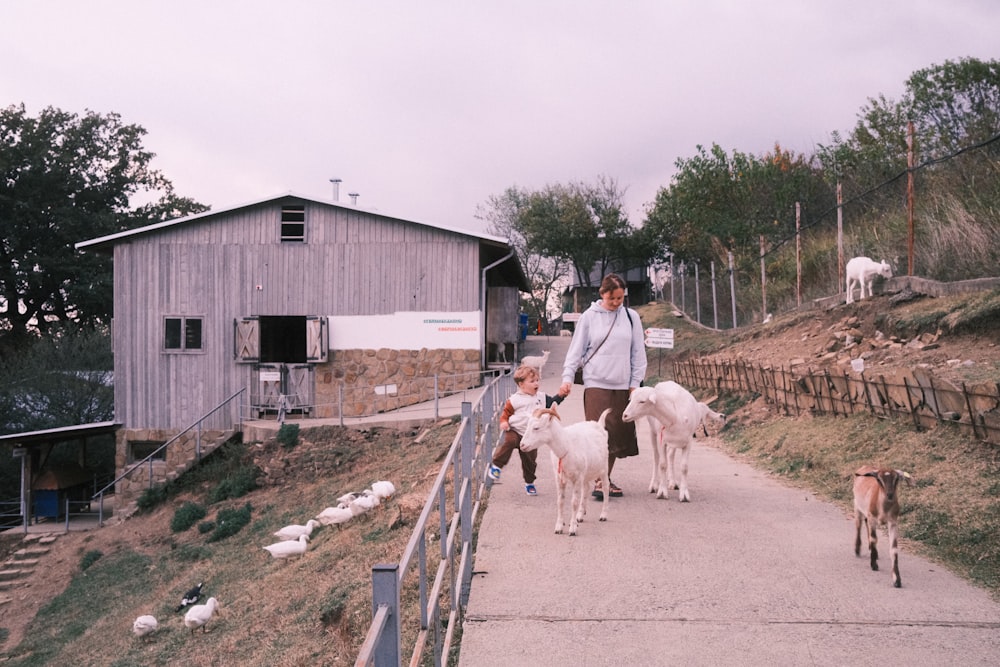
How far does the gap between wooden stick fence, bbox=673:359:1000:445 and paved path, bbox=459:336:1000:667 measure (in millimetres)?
1530

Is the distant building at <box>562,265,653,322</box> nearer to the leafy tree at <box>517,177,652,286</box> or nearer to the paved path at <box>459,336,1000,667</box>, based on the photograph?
the leafy tree at <box>517,177,652,286</box>

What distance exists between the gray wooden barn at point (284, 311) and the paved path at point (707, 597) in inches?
584

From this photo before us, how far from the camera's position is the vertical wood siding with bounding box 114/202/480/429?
22.3 metres

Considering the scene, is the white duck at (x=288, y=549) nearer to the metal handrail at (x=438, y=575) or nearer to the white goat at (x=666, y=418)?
the metal handrail at (x=438, y=575)

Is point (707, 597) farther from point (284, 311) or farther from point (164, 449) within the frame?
point (164, 449)

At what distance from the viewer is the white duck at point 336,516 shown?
39.0ft

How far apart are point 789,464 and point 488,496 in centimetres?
387

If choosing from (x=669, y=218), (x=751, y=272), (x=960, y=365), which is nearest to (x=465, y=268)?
(x=751, y=272)

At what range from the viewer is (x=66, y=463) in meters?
24.3

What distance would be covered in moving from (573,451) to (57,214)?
3555 centimetres

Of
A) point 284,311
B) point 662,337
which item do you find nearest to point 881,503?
point 662,337

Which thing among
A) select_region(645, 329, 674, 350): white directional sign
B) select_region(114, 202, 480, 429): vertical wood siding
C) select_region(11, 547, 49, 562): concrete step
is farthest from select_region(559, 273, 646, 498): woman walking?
select_region(11, 547, 49, 562): concrete step

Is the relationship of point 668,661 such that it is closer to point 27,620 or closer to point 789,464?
point 789,464

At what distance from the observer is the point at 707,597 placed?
5250 millimetres
